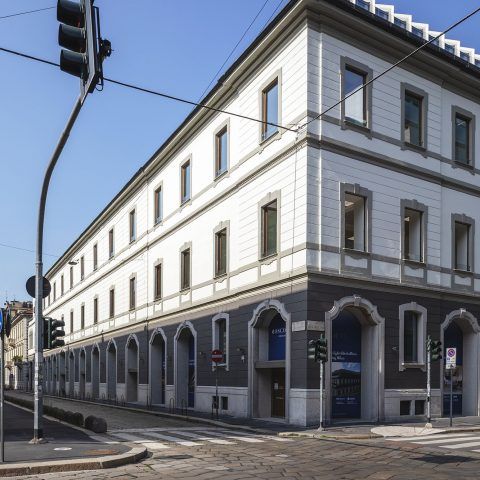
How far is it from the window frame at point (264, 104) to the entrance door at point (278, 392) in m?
7.86

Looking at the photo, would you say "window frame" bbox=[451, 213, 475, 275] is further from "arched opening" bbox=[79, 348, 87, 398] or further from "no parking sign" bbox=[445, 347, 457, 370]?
"arched opening" bbox=[79, 348, 87, 398]

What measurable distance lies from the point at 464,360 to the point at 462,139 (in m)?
8.50

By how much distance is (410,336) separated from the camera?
2238cm

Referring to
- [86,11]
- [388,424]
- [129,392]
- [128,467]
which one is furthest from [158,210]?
[86,11]

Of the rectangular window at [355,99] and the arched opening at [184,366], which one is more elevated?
the rectangular window at [355,99]

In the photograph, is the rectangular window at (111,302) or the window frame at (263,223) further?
the rectangular window at (111,302)

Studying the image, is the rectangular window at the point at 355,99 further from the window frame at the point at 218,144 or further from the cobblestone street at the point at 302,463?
the cobblestone street at the point at 302,463

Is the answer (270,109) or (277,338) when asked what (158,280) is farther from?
(270,109)

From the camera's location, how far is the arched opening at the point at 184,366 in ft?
96.0

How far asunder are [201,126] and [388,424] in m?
15.0

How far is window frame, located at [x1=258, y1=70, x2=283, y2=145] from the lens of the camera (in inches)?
858

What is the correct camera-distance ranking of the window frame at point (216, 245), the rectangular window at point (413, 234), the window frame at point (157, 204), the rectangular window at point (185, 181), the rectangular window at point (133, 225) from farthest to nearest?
the rectangular window at point (133, 225) < the window frame at point (157, 204) < the rectangular window at point (185, 181) < the window frame at point (216, 245) < the rectangular window at point (413, 234)

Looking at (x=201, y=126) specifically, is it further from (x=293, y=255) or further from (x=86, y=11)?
(x=86, y=11)

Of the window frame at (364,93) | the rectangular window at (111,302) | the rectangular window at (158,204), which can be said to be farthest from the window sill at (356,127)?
the rectangular window at (111,302)
